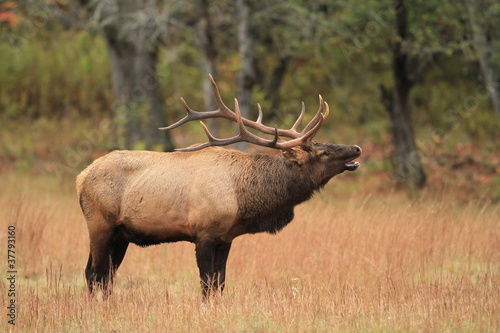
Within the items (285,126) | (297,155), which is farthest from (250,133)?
(285,126)

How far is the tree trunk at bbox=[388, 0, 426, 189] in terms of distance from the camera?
14.2 meters

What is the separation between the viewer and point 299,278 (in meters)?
8.14

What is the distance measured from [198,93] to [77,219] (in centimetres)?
1114

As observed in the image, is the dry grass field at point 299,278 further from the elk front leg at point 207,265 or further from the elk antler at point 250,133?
the elk antler at point 250,133

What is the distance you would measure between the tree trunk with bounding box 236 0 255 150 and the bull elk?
5.33 m

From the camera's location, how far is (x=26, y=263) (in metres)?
9.12

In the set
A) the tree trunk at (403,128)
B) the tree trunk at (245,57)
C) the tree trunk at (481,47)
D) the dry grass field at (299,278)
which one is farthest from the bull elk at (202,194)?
the tree trunk at (403,128)

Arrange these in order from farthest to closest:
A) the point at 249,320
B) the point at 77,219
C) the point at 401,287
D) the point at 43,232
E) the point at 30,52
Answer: the point at 30,52 → the point at 77,219 → the point at 43,232 → the point at 401,287 → the point at 249,320

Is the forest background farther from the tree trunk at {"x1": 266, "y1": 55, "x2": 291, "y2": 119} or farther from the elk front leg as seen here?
the elk front leg

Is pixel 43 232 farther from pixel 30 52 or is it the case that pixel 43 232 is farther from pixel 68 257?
pixel 30 52

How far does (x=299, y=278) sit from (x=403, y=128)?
23.3 feet

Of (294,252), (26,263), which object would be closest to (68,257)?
(26,263)

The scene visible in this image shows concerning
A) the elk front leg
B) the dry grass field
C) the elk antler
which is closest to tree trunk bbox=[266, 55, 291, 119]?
the dry grass field

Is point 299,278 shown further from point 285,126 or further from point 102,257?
point 285,126
